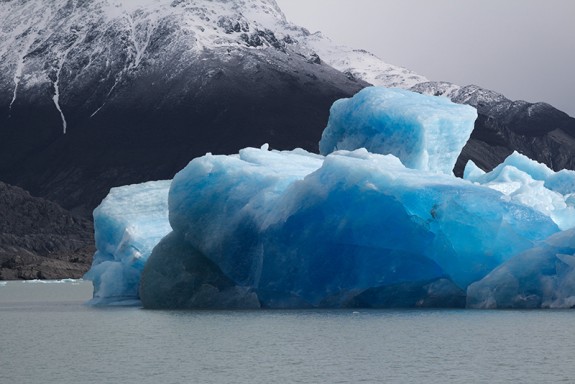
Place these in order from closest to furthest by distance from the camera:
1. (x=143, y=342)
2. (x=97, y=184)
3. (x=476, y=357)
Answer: (x=476, y=357)
(x=143, y=342)
(x=97, y=184)

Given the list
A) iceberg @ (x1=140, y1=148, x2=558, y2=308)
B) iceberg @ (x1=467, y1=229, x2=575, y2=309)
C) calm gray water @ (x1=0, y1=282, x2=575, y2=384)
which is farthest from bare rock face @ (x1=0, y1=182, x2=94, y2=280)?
iceberg @ (x1=467, y1=229, x2=575, y2=309)

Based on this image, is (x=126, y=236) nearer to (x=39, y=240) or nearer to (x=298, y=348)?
(x=298, y=348)

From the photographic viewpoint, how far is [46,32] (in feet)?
655

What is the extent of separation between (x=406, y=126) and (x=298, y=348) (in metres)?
13.4

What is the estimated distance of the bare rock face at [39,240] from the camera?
89312 millimetres

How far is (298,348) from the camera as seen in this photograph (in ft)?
73.5

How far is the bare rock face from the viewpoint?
89.3 m

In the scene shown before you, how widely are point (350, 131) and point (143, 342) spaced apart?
14103mm

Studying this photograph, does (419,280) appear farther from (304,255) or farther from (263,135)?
(263,135)

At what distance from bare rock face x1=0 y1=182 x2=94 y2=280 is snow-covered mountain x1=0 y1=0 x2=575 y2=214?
38582 millimetres

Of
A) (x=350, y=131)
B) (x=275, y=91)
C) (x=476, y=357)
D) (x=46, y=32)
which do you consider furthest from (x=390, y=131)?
(x=46, y=32)

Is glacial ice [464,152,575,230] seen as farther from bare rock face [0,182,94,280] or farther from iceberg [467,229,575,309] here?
bare rock face [0,182,94,280]

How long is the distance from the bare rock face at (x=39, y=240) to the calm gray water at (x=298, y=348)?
197 feet

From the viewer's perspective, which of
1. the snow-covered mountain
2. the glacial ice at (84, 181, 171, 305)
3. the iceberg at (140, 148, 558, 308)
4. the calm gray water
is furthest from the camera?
the snow-covered mountain
